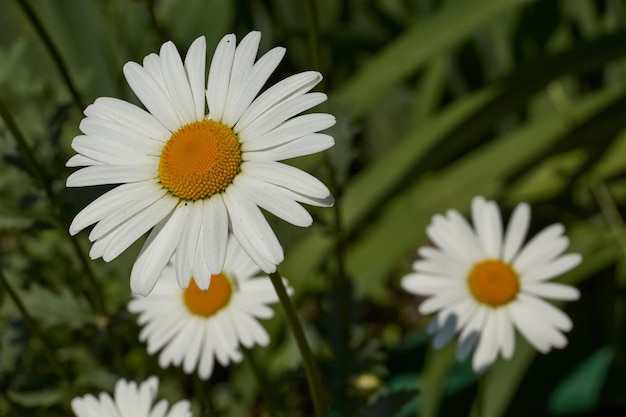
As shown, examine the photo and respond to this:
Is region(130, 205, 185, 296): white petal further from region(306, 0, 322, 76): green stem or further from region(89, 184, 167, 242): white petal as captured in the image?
region(306, 0, 322, 76): green stem

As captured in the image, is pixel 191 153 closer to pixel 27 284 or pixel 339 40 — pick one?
pixel 27 284

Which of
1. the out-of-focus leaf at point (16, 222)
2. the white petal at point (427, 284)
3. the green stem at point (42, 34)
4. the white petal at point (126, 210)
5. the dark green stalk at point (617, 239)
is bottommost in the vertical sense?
the dark green stalk at point (617, 239)

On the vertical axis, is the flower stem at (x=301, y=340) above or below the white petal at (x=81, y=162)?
below

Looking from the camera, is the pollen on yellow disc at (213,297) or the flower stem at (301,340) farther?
the pollen on yellow disc at (213,297)

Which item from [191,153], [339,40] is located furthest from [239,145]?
[339,40]

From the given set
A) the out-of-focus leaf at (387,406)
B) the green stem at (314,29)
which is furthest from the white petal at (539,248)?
the green stem at (314,29)

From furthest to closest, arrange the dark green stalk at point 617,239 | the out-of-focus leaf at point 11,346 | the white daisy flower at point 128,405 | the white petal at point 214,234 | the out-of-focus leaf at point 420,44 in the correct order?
1. the out-of-focus leaf at point 420,44
2. the dark green stalk at point 617,239
3. the out-of-focus leaf at point 11,346
4. the white daisy flower at point 128,405
5. the white petal at point 214,234

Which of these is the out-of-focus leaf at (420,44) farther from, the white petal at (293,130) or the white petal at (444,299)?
the white petal at (293,130)
